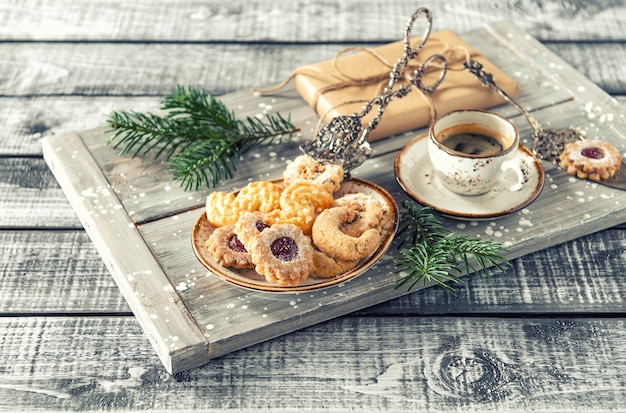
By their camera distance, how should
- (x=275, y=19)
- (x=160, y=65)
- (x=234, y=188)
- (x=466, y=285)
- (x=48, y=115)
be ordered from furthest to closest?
(x=275, y=19)
(x=160, y=65)
(x=48, y=115)
(x=234, y=188)
(x=466, y=285)

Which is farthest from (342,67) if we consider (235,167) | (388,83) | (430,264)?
(430,264)

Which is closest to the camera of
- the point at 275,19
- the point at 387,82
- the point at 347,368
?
the point at 347,368

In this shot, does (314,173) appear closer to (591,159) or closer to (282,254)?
(282,254)

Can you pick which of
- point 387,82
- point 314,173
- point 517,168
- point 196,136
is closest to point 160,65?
point 196,136

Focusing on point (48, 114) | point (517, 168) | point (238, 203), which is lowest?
point (48, 114)

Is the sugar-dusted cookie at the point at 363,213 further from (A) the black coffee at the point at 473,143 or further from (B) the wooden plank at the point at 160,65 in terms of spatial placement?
(B) the wooden plank at the point at 160,65

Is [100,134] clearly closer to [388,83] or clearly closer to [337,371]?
[388,83]
